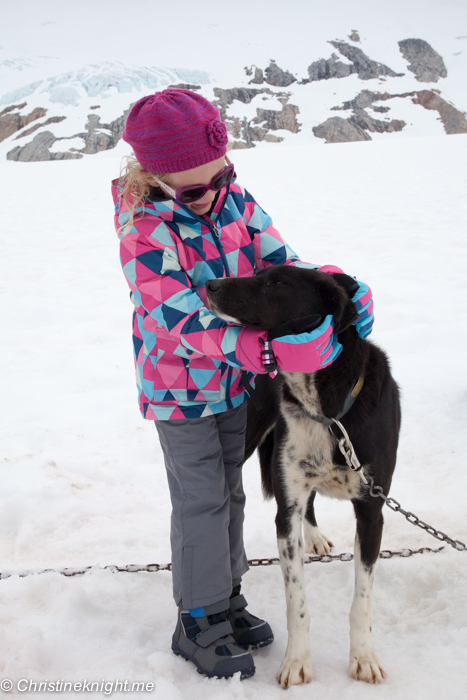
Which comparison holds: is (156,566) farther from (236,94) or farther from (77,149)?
(236,94)

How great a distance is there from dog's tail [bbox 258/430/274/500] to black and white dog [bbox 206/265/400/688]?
1.42 ft

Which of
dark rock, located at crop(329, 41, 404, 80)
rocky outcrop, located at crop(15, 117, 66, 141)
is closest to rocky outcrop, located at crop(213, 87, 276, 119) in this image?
dark rock, located at crop(329, 41, 404, 80)

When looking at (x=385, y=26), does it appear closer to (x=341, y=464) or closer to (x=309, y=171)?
(x=309, y=171)

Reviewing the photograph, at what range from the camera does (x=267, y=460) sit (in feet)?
8.87

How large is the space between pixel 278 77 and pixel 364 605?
326ft

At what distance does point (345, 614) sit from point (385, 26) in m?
145

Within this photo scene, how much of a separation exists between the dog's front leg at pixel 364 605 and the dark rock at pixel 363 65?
3984 inches

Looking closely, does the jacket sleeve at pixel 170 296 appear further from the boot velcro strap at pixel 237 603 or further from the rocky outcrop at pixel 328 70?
the rocky outcrop at pixel 328 70

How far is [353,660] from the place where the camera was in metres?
1.95

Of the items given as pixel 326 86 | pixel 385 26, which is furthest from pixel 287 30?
pixel 326 86

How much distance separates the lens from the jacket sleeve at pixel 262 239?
7.48 ft

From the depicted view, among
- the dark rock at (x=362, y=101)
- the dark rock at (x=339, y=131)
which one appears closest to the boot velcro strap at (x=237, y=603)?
the dark rock at (x=339, y=131)

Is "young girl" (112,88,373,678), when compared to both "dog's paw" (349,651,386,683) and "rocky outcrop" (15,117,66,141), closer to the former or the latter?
"dog's paw" (349,651,386,683)

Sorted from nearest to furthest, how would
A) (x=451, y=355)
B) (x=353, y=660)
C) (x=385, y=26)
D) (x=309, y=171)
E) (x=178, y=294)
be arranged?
(x=178, y=294) → (x=353, y=660) → (x=451, y=355) → (x=309, y=171) → (x=385, y=26)
